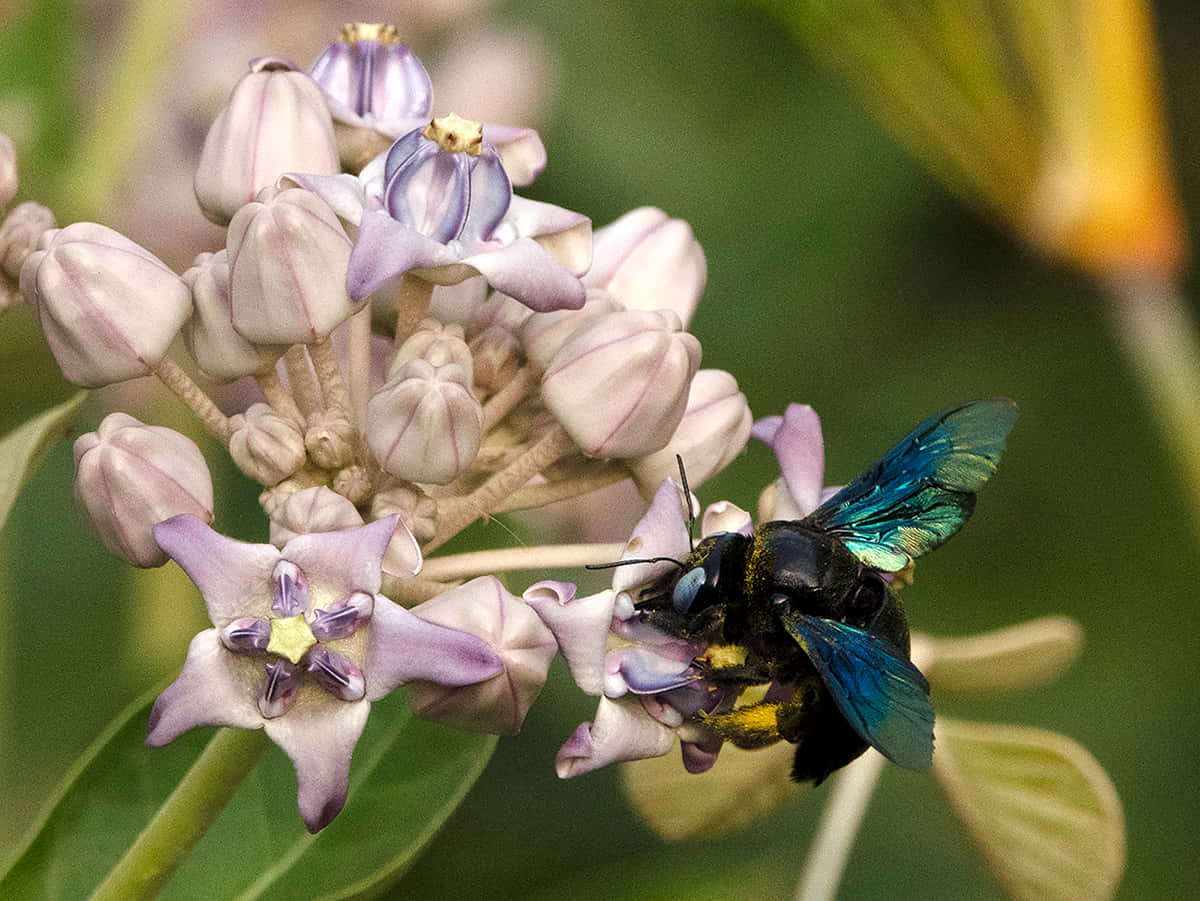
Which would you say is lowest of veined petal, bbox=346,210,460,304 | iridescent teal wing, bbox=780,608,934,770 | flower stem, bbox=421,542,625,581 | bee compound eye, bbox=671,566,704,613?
flower stem, bbox=421,542,625,581

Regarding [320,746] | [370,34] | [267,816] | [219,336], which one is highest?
[370,34]

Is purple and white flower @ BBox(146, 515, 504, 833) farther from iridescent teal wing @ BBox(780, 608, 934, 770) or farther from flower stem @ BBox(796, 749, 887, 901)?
flower stem @ BBox(796, 749, 887, 901)

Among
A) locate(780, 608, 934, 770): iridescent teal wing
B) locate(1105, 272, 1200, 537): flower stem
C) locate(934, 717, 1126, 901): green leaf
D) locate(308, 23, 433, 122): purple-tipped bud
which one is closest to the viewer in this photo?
locate(780, 608, 934, 770): iridescent teal wing

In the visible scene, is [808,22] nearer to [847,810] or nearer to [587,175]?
[587,175]

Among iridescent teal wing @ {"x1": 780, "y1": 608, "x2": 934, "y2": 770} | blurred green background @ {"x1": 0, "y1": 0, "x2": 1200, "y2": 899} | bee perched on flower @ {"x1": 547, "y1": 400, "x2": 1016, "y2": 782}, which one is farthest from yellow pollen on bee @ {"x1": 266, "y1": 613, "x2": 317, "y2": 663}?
blurred green background @ {"x1": 0, "y1": 0, "x2": 1200, "y2": 899}

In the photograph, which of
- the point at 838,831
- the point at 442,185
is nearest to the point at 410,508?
the point at 442,185

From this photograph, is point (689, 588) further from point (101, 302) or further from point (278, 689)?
point (101, 302)
